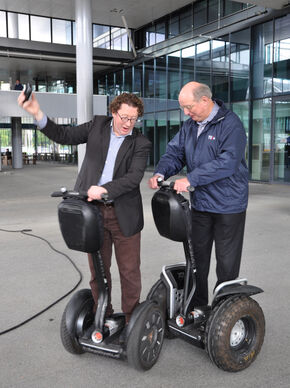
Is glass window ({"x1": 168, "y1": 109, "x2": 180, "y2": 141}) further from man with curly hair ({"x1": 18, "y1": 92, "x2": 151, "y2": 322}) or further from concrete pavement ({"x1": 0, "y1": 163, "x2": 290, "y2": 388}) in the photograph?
man with curly hair ({"x1": 18, "y1": 92, "x2": 151, "y2": 322})

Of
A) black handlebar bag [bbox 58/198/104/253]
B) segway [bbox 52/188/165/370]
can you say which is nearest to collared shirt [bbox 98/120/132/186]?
segway [bbox 52/188/165/370]

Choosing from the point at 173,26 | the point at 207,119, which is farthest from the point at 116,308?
the point at 173,26

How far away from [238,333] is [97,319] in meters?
0.89

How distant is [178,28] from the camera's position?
1880 centimetres

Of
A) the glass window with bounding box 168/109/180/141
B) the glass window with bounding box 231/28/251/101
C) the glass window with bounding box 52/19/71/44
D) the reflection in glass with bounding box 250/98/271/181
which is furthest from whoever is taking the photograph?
the glass window with bounding box 52/19/71/44

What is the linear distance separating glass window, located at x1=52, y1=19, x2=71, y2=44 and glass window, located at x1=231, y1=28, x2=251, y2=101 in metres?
9.46

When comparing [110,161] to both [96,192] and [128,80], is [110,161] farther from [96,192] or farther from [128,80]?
[128,80]

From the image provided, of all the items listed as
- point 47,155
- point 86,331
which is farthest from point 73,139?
point 47,155

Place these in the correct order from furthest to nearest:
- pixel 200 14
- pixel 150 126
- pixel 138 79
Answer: pixel 138 79 < pixel 150 126 < pixel 200 14

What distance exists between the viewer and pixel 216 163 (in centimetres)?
254

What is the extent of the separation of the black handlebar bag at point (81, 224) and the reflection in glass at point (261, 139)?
12.7 m

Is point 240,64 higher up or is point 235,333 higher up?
point 240,64

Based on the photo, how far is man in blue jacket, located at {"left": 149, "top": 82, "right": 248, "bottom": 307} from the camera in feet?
8.41

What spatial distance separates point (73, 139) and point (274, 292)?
7.95 ft
